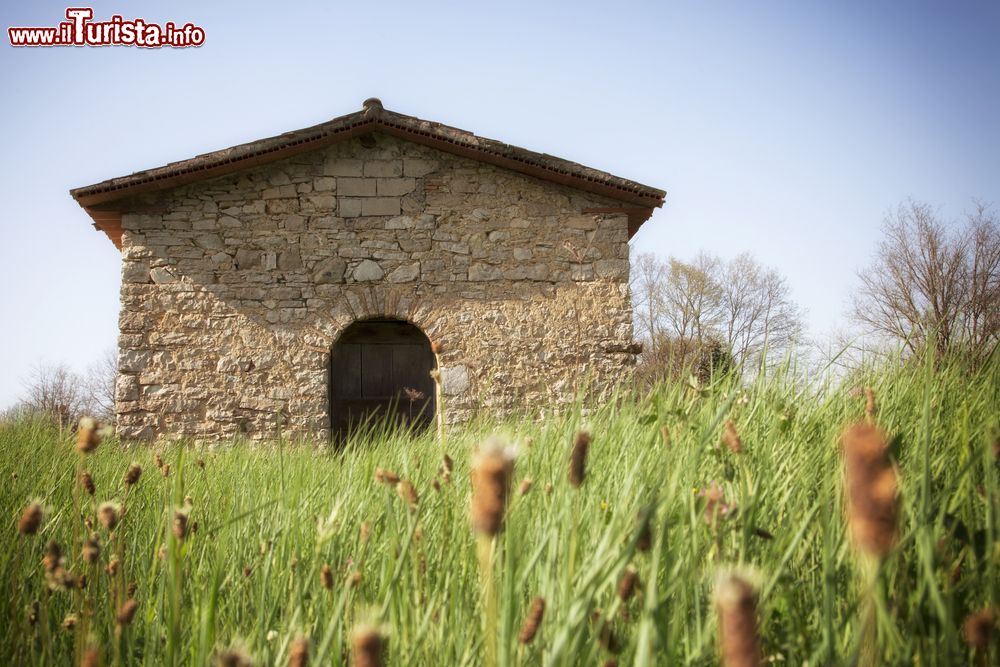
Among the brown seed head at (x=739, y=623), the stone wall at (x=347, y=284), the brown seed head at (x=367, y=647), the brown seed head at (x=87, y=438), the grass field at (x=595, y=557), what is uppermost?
the stone wall at (x=347, y=284)

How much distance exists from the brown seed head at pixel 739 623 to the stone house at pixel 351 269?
7.04 meters

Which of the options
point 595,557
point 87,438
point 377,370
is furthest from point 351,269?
point 595,557

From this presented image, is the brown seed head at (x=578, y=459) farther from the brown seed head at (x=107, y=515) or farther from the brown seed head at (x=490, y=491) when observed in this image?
the brown seed head at (x=107, y=515)

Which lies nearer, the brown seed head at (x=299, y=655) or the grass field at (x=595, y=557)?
the brown seed head at (x=299, y=655)

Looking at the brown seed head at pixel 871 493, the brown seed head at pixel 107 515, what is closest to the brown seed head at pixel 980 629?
the brown seed head at pixel 871 493

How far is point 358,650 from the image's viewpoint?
45 cm

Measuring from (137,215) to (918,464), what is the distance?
8.40 meters

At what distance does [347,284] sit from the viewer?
25.4ft

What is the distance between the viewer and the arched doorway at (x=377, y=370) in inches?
331

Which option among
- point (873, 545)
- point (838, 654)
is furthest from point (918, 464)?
point (873, 545)

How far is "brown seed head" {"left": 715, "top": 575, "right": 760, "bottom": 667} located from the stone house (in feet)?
23.1

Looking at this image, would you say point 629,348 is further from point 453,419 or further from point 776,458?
point 776,458

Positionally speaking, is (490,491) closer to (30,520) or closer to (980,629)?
(980,629)

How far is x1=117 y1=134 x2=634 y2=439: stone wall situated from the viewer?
7.51 m
